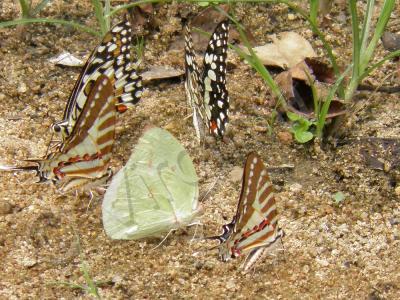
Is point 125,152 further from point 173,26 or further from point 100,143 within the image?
point 173,26

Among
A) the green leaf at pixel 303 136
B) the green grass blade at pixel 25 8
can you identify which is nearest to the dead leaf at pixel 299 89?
the green leaf at pixel 303 136

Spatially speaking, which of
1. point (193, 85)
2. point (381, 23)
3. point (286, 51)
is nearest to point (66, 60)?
point (193, 85)

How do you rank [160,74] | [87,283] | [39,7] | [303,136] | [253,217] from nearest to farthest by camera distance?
1. [253,217]
2. [87,283]
3. [303,136]
4. [39,7]
5. [160,74]

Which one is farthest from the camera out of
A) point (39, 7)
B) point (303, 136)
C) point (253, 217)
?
point (39, 7)

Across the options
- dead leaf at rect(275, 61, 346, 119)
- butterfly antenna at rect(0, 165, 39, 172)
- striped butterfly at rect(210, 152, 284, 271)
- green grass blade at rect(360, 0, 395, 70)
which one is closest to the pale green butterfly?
striped butterfly at rect(210, 152, 284, 271)

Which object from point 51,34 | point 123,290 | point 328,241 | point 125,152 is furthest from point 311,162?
point 51,34

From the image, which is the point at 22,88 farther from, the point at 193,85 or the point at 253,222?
the point at 253,222
